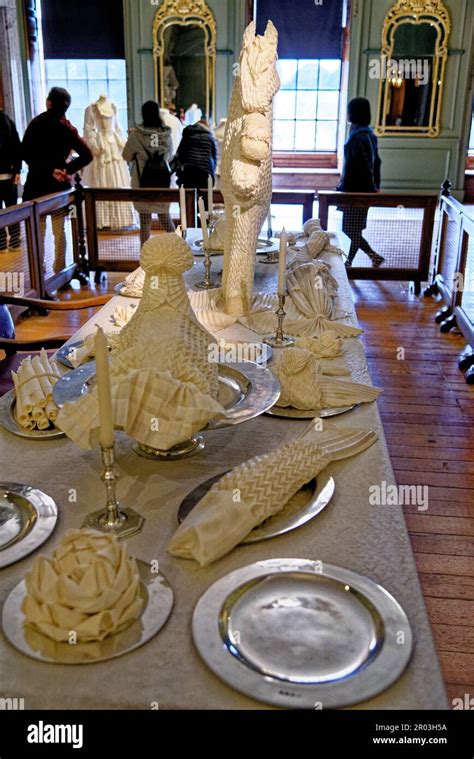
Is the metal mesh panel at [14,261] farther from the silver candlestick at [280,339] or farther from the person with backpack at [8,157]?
the silver candlestick at [280,339]

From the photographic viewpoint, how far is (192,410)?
1354 millimetres

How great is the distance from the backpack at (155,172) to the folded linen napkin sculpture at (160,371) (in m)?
5.48

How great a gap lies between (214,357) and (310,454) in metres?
0.38

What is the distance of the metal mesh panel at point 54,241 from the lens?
4.87 m

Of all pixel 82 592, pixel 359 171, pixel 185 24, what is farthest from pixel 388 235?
pixel 185 24

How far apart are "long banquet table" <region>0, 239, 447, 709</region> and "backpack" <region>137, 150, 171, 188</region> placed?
540cm

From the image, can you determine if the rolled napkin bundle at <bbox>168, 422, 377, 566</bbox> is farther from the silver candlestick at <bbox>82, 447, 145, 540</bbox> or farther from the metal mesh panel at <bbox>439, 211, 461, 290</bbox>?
the metal mesh panel at <bbox>439, 211, 461, 290</bbox>

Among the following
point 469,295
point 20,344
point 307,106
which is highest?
point 307,106

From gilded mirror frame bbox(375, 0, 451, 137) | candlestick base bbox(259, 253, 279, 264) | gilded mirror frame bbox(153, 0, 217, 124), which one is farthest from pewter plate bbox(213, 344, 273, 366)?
gilded mirror frame bbox(375, 0, 451, 137)

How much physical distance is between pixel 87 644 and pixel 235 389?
2.55 feet

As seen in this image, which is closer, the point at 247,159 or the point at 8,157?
the point at 247,159

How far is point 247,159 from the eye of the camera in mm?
2393

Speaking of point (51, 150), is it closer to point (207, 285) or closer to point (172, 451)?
point (207, 285)

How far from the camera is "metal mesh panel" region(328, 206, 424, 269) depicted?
209 inches
